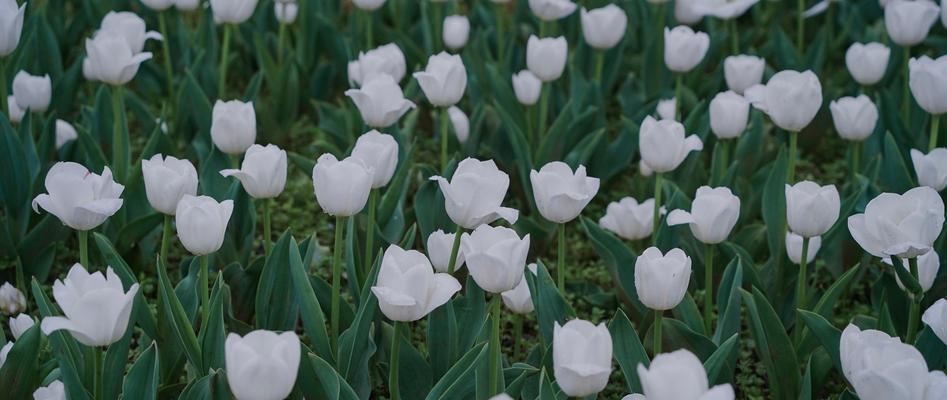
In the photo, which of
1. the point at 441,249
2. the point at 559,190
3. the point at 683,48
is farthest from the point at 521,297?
the point at 683,48

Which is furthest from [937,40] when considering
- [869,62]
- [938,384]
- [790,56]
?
[938,384]

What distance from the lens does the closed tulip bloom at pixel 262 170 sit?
2.19 meters

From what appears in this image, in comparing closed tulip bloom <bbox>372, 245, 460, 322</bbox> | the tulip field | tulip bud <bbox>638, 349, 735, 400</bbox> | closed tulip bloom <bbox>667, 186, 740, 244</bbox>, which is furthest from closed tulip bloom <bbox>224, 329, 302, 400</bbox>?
closed tulip bloom <bbox>667, 186, 740, 244</bbox>

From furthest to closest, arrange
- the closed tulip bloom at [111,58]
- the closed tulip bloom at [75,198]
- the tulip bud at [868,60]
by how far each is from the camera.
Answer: the tulip bud at [868,60]
the closed tulip bloom at [111,58]
the closed tulip bloom at [75,198]

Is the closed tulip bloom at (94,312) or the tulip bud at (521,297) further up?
the closed tulip bloom at (94,312)

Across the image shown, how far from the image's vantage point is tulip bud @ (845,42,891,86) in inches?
128

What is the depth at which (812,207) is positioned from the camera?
7.01 ft

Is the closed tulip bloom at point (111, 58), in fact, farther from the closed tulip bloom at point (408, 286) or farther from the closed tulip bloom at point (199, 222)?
the closed tulip bloom at point (408, 286)

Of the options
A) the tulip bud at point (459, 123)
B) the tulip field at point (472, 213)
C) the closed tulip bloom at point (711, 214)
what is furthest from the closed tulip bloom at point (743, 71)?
the closed tulip bloom at point (711, 214)

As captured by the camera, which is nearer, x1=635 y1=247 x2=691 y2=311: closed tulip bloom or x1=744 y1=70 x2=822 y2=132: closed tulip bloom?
x1=635 y1=247 x2=691 y2=311: closed tulip bloom

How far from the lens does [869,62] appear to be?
3242 millimetres

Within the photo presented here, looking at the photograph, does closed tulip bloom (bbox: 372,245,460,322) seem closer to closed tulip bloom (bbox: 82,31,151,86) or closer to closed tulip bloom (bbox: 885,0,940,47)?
closed tulip bloom (bbox: 82,31,151,86)

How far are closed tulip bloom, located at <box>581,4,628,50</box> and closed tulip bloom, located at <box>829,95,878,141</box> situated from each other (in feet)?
2.54

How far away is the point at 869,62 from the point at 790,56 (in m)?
0.65
